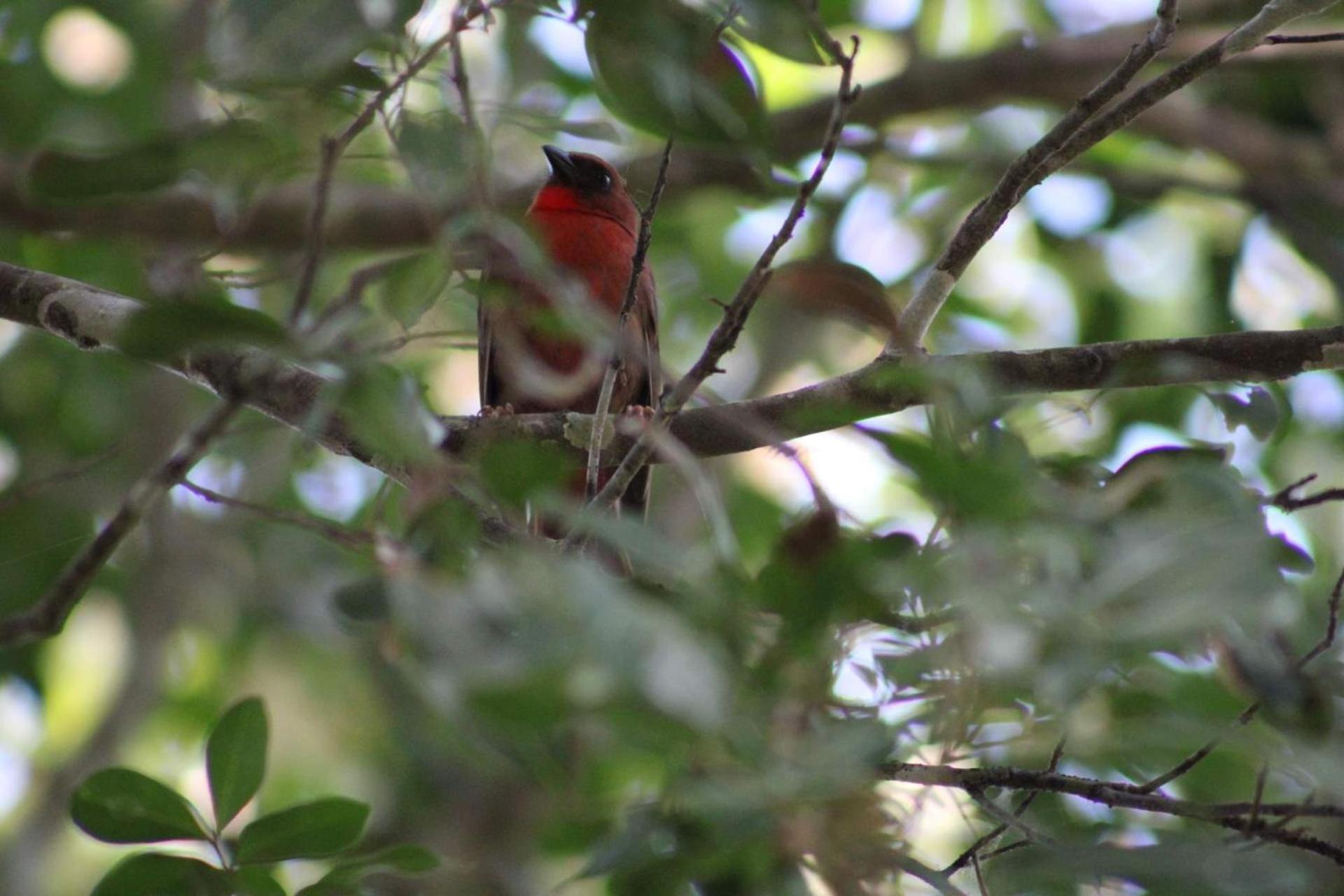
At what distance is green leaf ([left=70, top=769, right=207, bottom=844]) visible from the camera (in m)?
2.07

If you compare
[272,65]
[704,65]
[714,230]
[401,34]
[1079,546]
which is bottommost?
[1079,546]

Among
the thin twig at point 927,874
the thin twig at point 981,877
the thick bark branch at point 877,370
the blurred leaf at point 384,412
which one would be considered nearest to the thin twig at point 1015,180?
the thick bark branch at point 877,370

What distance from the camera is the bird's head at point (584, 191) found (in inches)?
215

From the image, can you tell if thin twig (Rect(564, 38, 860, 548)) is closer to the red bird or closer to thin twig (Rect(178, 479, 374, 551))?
thin twig (Rect(178, 479, 374, 551))

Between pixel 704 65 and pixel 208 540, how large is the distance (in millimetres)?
5500

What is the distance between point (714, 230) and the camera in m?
7.66

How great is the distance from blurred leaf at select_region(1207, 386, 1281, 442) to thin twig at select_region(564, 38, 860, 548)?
0.94 m

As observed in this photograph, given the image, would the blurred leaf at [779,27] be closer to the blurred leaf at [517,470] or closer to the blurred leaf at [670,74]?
the blurred leaf at [670,74]

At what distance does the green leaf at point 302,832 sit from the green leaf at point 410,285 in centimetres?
86

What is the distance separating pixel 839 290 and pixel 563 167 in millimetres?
3558

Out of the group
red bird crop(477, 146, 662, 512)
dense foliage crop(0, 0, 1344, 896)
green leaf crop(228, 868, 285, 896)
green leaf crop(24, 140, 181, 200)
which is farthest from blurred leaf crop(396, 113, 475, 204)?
red bird crop(477, 146, 662, 512)

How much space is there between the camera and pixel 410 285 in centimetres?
234

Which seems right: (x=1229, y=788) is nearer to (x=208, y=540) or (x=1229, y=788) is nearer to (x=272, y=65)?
(x=272, y=65)

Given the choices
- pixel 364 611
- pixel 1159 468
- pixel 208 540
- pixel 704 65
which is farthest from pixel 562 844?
pixel 208 540
